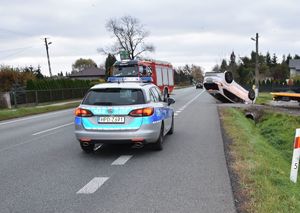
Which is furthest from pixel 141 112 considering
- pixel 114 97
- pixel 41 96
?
pixel 41 96

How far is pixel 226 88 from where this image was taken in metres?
27.8

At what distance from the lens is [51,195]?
18.6 feet

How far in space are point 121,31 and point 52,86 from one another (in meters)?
54.1

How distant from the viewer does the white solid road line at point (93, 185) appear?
230 inches

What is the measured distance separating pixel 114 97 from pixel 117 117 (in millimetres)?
549

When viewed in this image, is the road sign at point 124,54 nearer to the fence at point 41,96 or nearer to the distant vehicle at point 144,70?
the fence at point 41,96

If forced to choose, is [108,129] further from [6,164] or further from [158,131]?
[6,164]

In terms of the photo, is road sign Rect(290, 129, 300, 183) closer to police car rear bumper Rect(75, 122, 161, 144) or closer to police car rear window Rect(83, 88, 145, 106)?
police car rear bumper Rect(75, 122, 161, 144)

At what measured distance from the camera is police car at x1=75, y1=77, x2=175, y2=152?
27.2 ft

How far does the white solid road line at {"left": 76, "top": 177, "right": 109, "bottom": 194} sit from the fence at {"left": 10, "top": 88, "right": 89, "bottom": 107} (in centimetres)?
2397

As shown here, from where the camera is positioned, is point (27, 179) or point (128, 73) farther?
point (128, 73)

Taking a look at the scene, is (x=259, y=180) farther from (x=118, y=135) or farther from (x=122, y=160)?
(x=118, y=135)

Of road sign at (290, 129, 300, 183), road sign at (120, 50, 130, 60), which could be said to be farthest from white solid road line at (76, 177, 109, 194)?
road sign at (120, 50, 130, 60)

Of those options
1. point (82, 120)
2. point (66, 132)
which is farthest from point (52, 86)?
point (82, 120)
